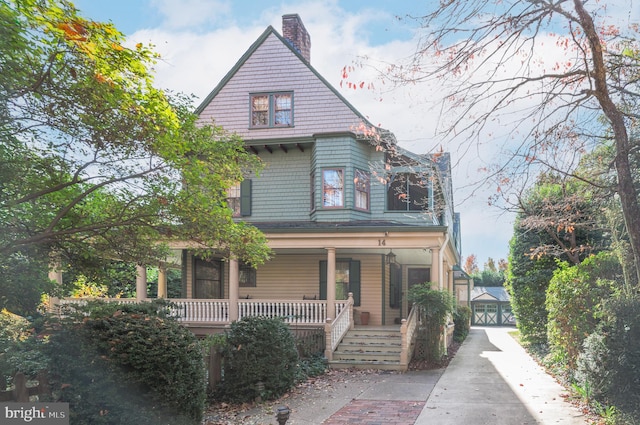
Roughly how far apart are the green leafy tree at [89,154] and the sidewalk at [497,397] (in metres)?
4.59

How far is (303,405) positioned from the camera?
8.63 metres

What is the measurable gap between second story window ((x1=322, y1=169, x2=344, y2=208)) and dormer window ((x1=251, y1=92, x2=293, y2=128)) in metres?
2.44

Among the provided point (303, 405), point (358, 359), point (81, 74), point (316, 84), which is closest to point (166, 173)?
point (81, 74)

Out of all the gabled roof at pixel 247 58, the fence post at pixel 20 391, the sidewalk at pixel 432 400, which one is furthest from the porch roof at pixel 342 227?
the fence post at pixel 20 391

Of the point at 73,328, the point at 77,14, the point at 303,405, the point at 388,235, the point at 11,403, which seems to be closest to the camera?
the point at 11,403

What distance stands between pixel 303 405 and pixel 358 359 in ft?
16.0

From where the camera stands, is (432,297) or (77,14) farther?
(432,297)

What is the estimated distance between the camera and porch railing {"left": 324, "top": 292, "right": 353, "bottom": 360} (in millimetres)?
13371

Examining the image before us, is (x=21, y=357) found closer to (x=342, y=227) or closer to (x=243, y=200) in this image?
(x=342, y=227)

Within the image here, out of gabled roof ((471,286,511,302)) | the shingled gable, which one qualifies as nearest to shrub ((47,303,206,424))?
the shingled gable

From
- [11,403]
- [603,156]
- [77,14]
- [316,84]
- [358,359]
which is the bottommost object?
[358,359]

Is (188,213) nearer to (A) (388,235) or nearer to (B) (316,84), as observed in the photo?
(A) (388,235)

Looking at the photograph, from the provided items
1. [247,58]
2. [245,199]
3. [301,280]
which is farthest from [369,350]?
[247,58]

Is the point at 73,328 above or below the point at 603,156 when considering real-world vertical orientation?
below
